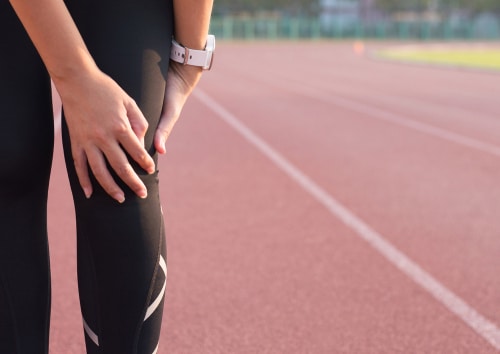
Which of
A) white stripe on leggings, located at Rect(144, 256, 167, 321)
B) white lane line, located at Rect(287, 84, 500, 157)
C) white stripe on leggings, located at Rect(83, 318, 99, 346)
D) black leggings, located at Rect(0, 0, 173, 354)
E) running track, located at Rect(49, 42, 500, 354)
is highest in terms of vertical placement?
black leggings, located at Rect(0, 0, 173, 354)

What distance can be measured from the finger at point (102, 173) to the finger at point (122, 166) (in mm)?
13

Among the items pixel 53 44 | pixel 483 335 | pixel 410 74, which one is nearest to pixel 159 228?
pixel 53 44

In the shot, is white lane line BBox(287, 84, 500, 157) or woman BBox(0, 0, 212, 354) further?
white lane line BBox(287, 84, 500, 157)

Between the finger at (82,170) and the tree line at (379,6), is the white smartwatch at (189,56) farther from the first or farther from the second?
the tree line at (379,6)

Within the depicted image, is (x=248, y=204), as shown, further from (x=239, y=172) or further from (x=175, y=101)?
(x=175, y=101)

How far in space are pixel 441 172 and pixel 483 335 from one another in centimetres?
429

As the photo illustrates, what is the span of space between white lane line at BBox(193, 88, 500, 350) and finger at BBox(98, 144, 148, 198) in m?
2.17

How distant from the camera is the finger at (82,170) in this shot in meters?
1.41

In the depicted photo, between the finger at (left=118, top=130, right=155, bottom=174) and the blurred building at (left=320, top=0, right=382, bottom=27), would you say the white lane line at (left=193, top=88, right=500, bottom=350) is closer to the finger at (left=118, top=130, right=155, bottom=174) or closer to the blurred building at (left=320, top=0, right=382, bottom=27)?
the finger at (left=118, top=130, right=155, bottom=174)

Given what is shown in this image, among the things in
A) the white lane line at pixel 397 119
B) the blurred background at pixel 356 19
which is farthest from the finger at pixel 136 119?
the blurred background at pixel 356 19

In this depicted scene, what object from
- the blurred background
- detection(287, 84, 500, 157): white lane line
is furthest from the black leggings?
the blurred background

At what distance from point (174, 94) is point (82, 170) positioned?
0.26 m

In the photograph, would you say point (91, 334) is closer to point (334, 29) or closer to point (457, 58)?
point (457, 58)

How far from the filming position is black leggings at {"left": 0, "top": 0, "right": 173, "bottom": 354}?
1436mm
